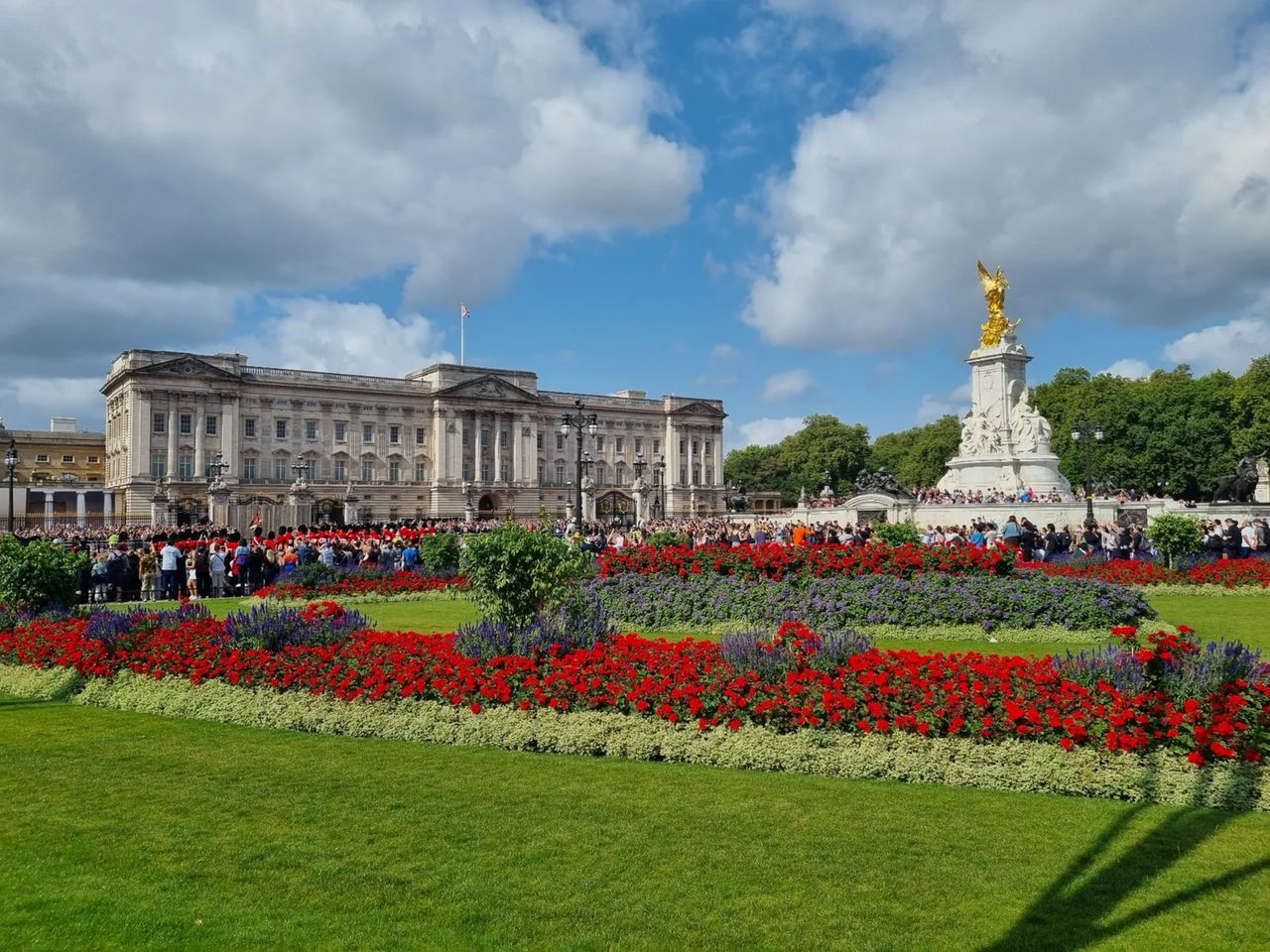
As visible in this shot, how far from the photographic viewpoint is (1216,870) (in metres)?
5.24

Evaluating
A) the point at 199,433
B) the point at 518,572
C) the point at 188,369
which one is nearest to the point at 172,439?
the point at 199,433

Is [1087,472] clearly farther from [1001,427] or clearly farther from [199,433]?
[199,433]

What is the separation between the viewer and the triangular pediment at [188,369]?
236 ft

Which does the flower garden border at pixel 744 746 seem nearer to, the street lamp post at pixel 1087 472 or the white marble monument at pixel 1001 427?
the street lamp post at pixel 1087 472

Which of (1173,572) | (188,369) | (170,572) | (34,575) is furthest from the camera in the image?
Answer: (188,369)

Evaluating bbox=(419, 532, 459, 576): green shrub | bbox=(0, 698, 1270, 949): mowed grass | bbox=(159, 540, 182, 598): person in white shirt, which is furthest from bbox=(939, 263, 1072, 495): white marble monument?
bbox=(0, 698, 1270, 949): mowed grass

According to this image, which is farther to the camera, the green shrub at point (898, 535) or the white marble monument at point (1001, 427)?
the white marble monument at point (1001, 427)

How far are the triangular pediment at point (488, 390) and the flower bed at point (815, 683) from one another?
75409 mm

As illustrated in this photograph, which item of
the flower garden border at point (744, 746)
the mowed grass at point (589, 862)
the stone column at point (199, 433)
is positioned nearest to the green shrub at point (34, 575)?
the flower garden border at point (744, 746)

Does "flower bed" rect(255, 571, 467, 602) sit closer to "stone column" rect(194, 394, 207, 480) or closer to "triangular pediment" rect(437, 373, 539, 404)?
"stone column" rect(194, 394, 207, 480)

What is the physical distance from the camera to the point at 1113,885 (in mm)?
5098

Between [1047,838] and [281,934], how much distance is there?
13.9ft

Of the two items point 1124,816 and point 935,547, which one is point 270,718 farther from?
point 935,547

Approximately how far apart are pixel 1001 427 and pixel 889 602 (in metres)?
30.5
